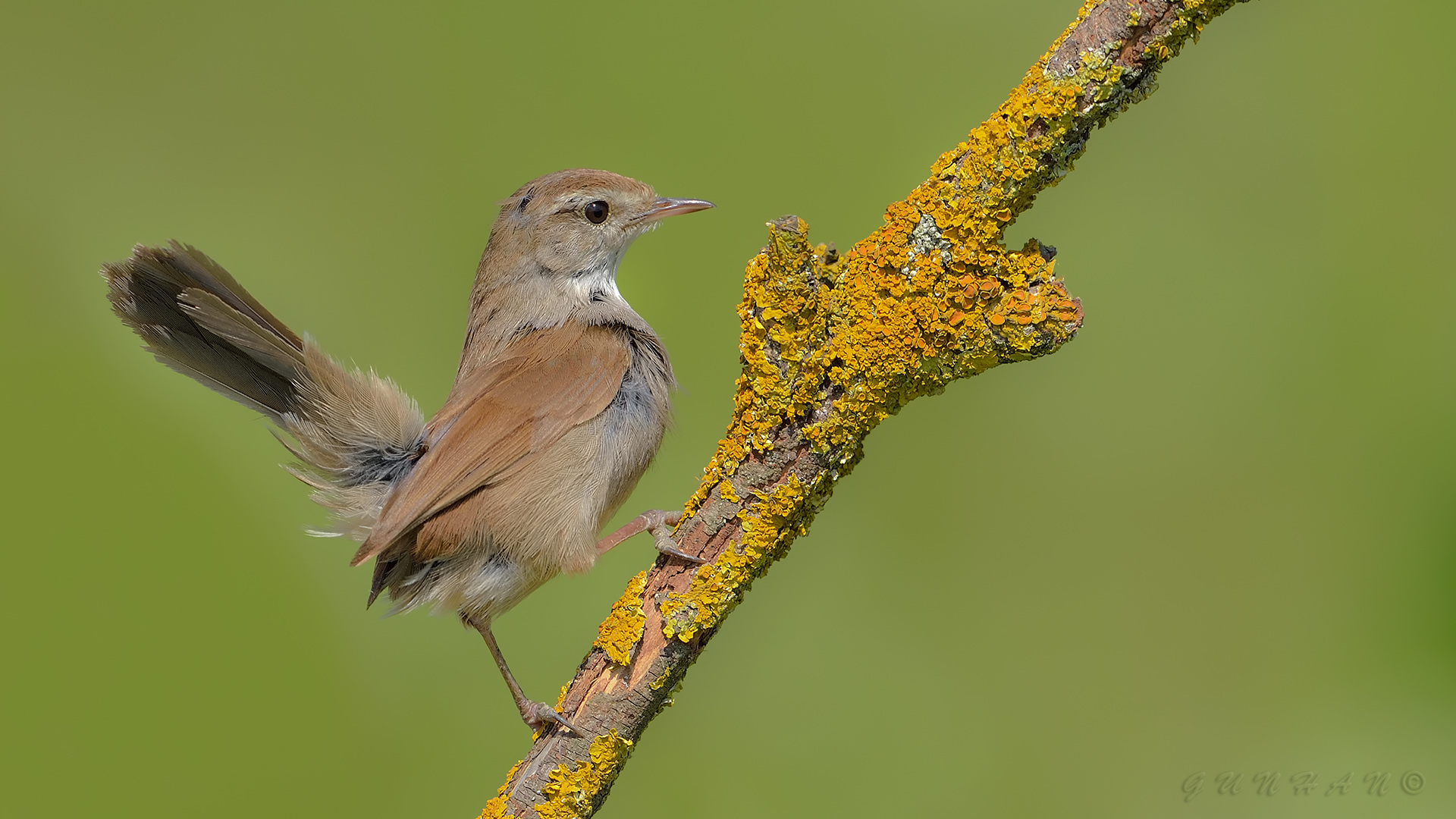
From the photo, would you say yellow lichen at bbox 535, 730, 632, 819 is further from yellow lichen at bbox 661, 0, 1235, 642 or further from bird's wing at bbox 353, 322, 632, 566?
bird's wing at bbox 353, 322, 632, 566

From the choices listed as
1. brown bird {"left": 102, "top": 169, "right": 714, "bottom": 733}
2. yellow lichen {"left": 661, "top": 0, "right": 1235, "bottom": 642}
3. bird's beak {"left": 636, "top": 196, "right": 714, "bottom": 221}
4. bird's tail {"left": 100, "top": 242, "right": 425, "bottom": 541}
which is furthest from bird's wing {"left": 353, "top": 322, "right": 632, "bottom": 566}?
yellow lichen {"left": 661, "top": 0, "right": 1235, "bottom": 642}

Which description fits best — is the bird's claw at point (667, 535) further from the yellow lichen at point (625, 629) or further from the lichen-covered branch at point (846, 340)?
the yellow lichen at point (625, 629)

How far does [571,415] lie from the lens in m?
3.11

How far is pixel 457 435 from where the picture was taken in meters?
3.11

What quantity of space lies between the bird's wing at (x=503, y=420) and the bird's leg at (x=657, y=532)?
14.4 inches

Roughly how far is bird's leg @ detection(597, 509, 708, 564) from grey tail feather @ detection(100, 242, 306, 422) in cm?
107

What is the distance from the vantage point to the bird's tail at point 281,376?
2826mm

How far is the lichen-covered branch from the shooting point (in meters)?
2.00

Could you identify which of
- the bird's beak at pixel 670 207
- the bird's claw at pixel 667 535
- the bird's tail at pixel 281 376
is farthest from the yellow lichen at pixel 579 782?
the bird's beak at pixel 670 207

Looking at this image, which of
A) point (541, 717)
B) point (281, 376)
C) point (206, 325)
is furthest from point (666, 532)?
point (206, 325)

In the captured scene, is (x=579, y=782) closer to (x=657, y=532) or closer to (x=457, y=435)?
(x=657, y=532)

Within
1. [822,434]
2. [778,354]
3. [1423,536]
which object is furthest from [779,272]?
[1423,536]

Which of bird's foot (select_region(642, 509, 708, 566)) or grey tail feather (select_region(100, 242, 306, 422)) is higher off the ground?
grey tail feather (select_region(100, 242, 306, 422))

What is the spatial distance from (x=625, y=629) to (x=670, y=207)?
5.44 feet
